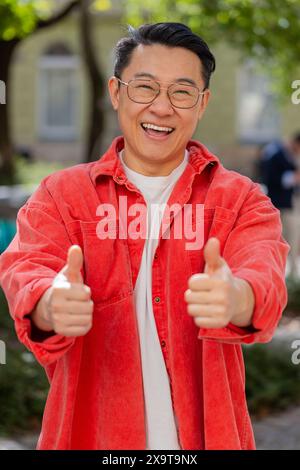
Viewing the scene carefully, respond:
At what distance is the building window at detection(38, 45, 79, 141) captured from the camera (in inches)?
1087

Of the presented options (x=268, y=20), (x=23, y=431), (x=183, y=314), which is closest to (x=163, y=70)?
(x=183, y=314)

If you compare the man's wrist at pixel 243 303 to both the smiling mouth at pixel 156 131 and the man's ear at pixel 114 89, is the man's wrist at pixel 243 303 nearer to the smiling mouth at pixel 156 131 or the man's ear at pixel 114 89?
the smiling mouth at pixel 156 131

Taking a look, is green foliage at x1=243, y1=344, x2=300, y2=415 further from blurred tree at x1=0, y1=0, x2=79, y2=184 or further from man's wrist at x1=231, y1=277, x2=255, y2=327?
man's wrist at x1=231, y1=277, x2=255, y2=327

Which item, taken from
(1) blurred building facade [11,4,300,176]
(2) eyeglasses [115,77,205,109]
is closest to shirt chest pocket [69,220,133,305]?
(2) eyeglasses [115,77,205,109]

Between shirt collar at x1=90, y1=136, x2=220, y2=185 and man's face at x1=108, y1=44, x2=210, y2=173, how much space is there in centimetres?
5

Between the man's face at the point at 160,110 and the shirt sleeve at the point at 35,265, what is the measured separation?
0.94 feet

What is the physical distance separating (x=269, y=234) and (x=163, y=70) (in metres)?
0.51

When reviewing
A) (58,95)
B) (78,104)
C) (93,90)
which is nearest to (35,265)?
(93,90)

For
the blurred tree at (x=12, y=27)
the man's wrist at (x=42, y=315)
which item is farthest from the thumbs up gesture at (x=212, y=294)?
the blurred tree at (x=12, y=27)

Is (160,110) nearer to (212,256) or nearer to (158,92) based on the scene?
(158,92)

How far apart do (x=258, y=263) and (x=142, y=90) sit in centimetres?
59

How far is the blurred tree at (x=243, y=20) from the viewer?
9.09m

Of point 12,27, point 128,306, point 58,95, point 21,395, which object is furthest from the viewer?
point 58,95

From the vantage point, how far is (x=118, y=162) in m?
2.66
